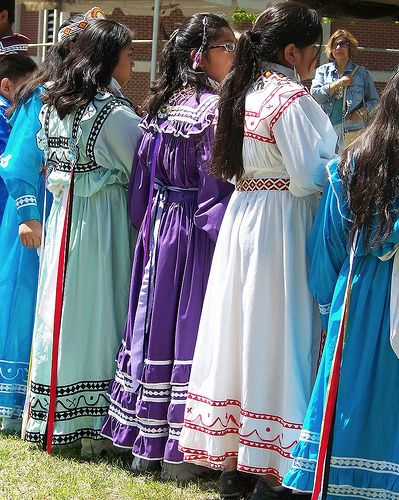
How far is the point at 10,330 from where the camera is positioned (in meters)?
4.62

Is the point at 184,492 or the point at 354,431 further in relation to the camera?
the point at 184,492

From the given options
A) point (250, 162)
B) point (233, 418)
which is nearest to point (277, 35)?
point (250, 162)

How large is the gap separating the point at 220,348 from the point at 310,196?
0.66 metres

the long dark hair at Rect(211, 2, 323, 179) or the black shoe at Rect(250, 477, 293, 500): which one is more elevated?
the long dark hair at Rect(211, 2, 323, 179)

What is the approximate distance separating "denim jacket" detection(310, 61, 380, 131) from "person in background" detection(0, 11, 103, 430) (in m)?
5.03

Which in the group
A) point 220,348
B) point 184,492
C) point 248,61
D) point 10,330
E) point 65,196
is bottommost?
point 184,492

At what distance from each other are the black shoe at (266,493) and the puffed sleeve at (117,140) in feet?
4.98

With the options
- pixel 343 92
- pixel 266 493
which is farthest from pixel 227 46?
pixel 343 92

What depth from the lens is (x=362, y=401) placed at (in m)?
3.12

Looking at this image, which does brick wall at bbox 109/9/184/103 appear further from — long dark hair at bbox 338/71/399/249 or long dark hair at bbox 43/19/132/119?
long dark hair at bbox 338/71/399/249

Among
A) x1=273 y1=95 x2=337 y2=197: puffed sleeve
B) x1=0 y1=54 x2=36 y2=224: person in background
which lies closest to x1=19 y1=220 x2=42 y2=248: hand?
x1=0 y1=54 x2=36 y2=224: person in background

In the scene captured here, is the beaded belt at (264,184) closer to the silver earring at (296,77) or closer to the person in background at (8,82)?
the silver earring at (296,77)

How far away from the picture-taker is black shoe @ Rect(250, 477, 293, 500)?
3430 millimetres

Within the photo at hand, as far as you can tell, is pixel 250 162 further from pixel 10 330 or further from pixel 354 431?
pixel 10 330
